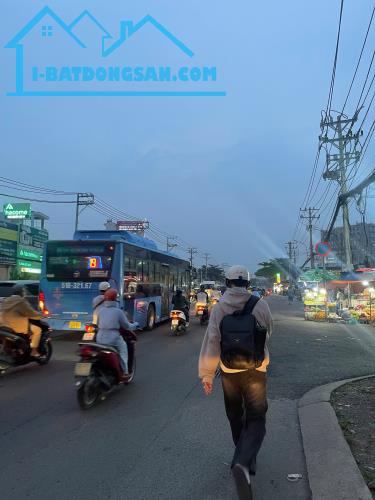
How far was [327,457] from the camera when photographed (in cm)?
437

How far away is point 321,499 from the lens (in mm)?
3578

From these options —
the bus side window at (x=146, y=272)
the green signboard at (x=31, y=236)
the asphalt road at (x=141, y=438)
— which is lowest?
the asphalt road at (x=141, y=438)

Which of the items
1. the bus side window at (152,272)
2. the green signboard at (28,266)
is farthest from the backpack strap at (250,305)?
the green signboard at (28,266)

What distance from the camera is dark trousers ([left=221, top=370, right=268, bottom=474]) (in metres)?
3.67

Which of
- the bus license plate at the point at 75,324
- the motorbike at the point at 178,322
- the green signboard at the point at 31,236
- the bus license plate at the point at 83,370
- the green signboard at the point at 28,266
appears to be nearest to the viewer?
the bus license plate at the point at 83,370

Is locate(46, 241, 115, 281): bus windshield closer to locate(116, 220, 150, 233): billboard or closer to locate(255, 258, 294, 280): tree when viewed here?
locate(116, 220, 150, 233): billboard

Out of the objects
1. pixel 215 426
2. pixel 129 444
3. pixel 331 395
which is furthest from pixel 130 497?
pixel 331 395

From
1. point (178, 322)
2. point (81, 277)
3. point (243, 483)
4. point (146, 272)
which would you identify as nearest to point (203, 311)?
point (146, 272)

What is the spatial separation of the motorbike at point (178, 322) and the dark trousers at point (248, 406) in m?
11.3

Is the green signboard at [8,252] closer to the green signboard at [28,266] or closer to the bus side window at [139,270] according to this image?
the green signboard at [28,266]

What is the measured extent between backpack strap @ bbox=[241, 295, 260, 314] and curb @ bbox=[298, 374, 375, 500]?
5.05 feet

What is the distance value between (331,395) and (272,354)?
4.47 meters

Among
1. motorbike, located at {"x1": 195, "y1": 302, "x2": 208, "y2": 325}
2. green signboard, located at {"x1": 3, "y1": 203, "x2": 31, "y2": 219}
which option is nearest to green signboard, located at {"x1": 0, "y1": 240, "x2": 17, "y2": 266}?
green signboard, located at {"x1": 3, "y1": 203, "x2": 31, "y2": 219}

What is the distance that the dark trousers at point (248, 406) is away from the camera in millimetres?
3670
